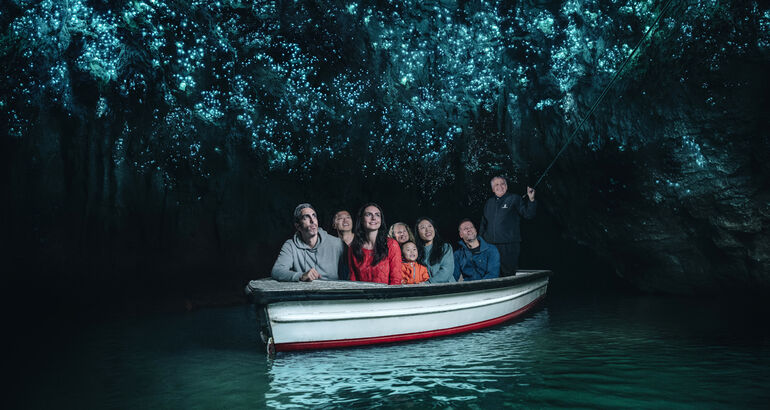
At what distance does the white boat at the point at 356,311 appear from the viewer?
4582 millimetres

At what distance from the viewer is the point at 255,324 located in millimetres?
7195

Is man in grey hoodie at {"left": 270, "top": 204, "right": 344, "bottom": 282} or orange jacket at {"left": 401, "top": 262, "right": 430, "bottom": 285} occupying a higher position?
man in grey hoodie at {"left": 270, "top": 204, "right": 344, "bottom": 282}

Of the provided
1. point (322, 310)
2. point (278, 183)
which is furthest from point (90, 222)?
point (322, 310)

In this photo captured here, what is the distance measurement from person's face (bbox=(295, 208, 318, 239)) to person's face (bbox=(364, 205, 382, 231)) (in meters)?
0.55

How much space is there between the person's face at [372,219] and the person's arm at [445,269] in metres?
1.09

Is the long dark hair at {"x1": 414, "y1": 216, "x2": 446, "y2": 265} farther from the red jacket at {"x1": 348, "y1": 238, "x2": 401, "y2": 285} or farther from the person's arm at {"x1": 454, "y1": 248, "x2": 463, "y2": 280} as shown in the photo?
the red jacket at {"x1": 348, "y1": 238, "x2": 401, "y2": 285}

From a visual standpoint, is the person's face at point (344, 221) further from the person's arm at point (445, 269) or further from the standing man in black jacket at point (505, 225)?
the standing man in black jacket at point (505, 225)

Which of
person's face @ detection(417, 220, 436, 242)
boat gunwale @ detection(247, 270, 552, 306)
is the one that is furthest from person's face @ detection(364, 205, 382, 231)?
person's face @ detection(417, 220, 436, 242)

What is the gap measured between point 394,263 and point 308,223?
1.02 metres

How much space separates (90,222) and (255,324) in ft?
12.7

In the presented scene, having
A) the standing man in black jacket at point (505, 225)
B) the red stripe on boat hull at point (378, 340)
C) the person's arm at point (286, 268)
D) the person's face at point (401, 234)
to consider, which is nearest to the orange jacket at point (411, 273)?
the person's face at point (401, 234)

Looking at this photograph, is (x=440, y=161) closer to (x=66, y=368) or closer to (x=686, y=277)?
(x=686, y=277)

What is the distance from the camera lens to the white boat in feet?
15.0

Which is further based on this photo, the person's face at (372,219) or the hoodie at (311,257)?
the person's face at (372,219)
